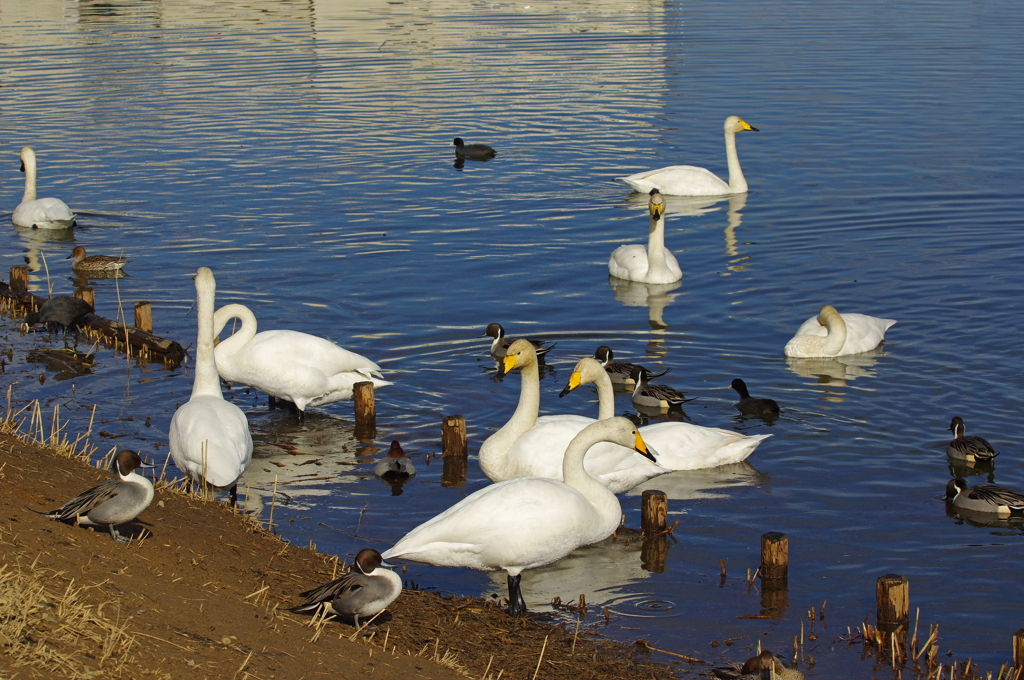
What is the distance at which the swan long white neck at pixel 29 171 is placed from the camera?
→ 21.0 m

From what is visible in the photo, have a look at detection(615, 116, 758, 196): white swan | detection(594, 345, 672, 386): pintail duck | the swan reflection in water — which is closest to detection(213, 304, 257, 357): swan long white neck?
the swan reflection in water

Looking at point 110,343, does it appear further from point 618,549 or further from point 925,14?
point 925,14

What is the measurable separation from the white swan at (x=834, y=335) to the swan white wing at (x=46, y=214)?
522 inches

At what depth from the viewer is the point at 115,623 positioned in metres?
5.27

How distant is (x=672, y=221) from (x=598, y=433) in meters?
13.5

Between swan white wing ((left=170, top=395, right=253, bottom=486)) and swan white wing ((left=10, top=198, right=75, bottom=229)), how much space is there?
12.2 meters

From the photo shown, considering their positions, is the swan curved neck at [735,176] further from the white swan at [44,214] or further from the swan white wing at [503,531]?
the swan white wing at [503,531]

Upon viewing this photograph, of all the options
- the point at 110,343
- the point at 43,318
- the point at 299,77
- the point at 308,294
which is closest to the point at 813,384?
the point at 308,294

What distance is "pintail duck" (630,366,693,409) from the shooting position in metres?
11.6

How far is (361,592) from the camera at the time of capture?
6.27 metres

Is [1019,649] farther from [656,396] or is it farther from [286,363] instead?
[286,363]

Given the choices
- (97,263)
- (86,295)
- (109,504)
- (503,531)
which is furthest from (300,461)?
(97,263)

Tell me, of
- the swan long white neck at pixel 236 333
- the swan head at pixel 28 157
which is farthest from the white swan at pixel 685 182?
the swan long white neck at pixel 236 333

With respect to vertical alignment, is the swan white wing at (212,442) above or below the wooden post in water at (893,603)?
above
